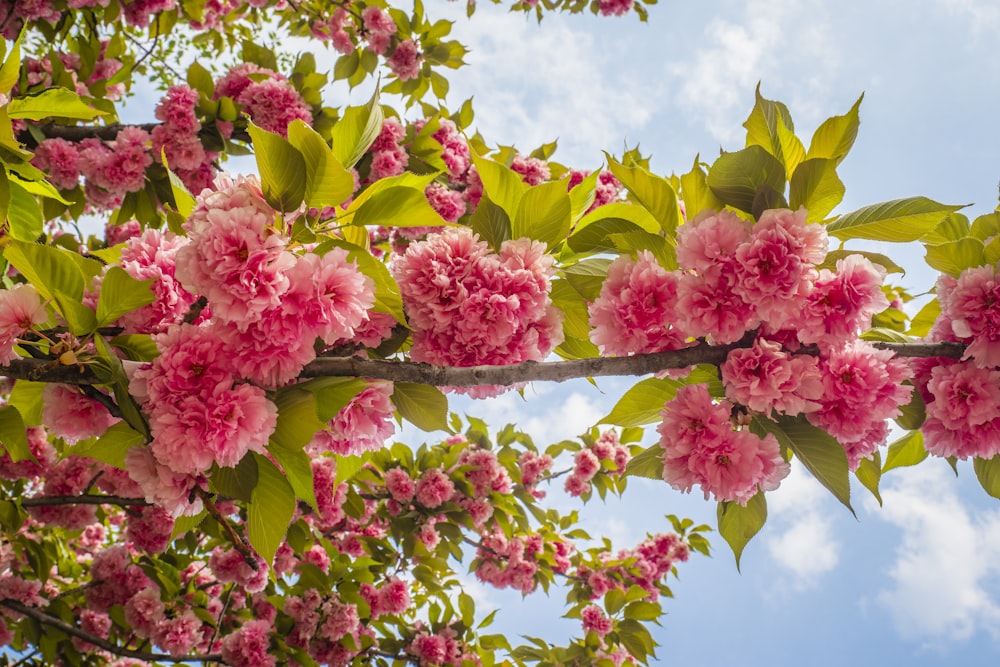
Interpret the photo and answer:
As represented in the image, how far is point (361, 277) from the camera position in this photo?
116 cm

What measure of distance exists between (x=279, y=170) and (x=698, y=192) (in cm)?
96

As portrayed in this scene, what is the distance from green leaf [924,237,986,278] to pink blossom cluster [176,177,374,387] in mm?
1421

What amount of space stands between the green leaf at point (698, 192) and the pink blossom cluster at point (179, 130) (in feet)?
10.0

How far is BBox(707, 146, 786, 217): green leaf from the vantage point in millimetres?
1352

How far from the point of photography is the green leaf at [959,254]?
A: 4.99 feet

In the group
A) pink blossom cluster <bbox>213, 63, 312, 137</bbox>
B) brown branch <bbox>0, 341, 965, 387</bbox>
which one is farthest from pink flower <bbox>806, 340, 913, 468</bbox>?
pink blossom cluster <bbox>213, 63, 312, 137</bbox>

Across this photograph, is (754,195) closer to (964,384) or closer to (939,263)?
(939,263)

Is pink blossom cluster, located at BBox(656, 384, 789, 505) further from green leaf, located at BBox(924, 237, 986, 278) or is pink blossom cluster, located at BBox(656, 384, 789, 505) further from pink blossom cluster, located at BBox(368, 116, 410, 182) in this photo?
pink blossom cluster, located at BBox(368, 116, 410, 182)

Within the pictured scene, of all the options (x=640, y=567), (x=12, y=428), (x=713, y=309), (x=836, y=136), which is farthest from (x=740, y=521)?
(x=640, y=567)

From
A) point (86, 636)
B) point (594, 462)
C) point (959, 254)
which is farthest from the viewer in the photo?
point (594, 462)

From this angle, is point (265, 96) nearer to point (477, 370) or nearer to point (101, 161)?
point (101, 161)

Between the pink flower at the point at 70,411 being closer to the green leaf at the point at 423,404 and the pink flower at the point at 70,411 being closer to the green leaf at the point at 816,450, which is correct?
the green leaf at the point at 423,404

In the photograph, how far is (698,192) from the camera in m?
1.46

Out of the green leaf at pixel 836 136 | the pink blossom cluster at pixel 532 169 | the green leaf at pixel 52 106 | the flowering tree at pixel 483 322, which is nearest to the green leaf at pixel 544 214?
the flowering tree at pixel 483 322
